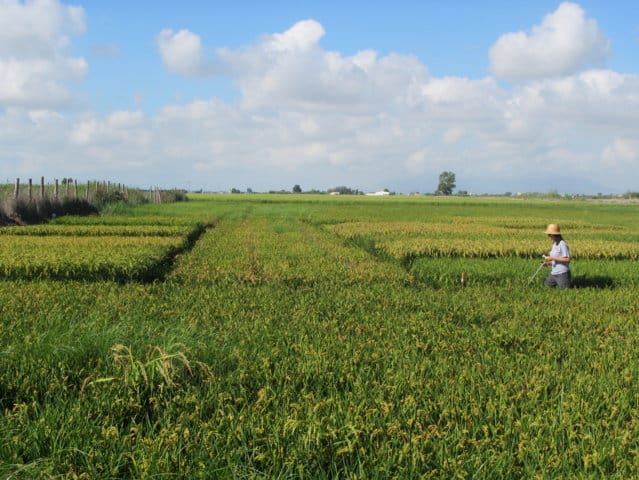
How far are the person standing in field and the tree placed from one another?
165 metres

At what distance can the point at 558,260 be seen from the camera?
10.7 metres

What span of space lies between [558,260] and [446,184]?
167 meters

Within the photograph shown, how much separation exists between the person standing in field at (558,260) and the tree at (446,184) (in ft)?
541

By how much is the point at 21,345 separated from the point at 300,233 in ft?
59.0

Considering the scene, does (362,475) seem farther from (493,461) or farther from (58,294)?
(58,294)

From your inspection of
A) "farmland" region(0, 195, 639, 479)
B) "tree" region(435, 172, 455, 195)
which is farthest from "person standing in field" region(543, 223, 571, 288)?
"tree" region(435, 172, 455, 195)

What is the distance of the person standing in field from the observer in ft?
35.1

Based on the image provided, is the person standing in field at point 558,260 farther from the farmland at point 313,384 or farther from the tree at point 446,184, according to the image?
the tree at point 446,184

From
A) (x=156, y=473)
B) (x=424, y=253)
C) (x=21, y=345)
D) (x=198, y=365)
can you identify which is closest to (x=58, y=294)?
(x=21, y=345)

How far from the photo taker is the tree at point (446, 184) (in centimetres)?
17312

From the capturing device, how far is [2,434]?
3.74 m

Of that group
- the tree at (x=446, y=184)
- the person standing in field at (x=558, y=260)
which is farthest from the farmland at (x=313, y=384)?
the tree at (x=446, y=184)

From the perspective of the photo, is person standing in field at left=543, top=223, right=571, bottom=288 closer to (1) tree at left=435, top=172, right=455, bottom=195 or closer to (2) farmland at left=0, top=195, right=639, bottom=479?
(2) farmland at left=0, top=195, right=639, bottom=479

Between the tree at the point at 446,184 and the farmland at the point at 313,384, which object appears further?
the tree at the point at 446,184
